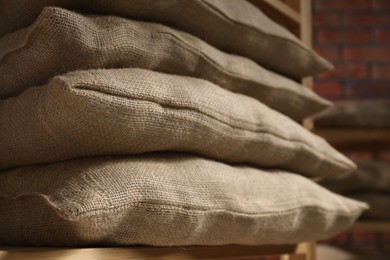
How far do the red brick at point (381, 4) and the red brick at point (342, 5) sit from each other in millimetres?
28

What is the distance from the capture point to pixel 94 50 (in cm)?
71

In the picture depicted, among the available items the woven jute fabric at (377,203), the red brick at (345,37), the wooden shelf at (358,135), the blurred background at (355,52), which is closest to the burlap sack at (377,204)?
the woven jute fabric at (377,203)

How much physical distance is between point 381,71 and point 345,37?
210 mm

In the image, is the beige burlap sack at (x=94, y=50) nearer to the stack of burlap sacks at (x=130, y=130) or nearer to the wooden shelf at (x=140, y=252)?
the stack of burlap sacks at (x=130, y=130)

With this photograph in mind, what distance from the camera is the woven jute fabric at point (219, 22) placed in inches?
29.9

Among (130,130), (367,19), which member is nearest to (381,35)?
(367,19)

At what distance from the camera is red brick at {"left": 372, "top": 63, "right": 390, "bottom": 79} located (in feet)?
9.29

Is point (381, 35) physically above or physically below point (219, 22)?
above

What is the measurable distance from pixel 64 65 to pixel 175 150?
191mm

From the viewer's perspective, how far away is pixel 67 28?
2.22 feet

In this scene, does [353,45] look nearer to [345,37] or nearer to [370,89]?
[345,37]

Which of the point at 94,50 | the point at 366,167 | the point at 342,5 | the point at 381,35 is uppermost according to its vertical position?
the point at 342,5

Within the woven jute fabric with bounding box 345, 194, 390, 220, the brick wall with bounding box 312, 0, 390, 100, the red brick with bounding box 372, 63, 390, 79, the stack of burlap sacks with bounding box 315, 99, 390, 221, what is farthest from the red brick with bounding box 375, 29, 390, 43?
the woven jute fabric with bounding box 345, 194, 390, 220

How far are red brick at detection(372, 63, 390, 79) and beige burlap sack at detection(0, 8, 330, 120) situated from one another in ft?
6.59
